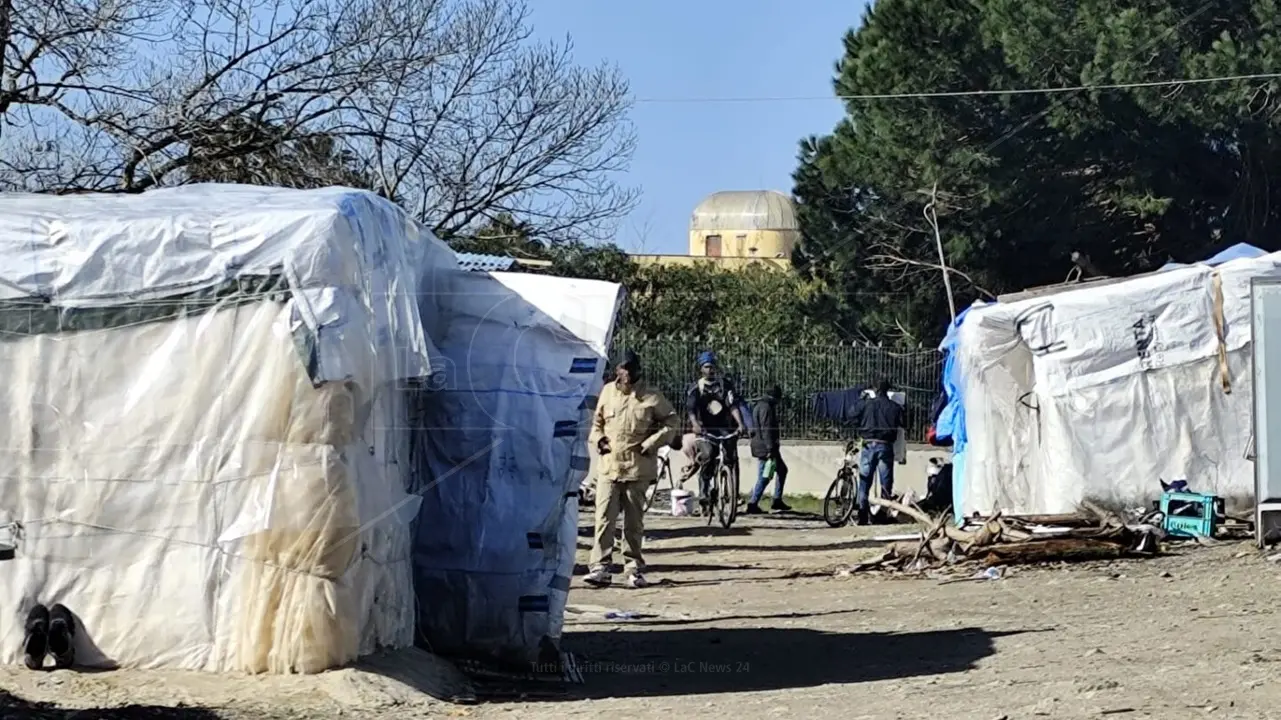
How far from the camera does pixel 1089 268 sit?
27859mm

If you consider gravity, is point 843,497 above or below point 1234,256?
below

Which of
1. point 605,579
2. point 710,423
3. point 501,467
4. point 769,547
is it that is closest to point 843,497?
point 710,423

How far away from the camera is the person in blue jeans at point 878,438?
21.3 m

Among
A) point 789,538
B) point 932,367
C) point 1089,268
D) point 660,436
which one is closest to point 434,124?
point 789,538

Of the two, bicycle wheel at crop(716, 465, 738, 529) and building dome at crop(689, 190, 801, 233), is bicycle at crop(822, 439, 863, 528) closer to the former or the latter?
bicycle wheel at crop(716, 465, 738, 529)

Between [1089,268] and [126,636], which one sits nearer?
[126,636]

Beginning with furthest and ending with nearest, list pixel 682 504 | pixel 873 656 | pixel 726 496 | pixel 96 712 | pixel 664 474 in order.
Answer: pixel 664 474 < pixel 682 504 < pixel 726 496 < pixel 873 656 < pixel 96 712

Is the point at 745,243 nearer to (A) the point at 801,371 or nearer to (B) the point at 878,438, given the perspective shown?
(A) the point at 801,371

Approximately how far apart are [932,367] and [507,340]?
1717 cm

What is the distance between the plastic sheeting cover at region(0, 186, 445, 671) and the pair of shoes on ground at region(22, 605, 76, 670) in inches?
3.3

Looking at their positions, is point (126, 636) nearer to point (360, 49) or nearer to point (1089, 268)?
point (360, 49)

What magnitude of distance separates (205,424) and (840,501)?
542 inches

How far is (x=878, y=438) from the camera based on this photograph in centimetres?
2136

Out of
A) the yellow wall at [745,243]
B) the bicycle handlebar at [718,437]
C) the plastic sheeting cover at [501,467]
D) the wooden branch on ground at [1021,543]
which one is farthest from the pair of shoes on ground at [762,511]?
the yellow wall at [745,243]
